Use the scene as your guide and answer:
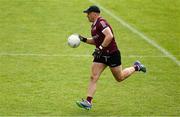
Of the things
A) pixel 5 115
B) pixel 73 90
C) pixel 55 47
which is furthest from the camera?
pixel 55 47

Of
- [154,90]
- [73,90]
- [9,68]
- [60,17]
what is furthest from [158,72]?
[60,17]

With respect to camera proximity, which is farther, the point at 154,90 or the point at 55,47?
the point at 55,47

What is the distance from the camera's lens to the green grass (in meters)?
14.7

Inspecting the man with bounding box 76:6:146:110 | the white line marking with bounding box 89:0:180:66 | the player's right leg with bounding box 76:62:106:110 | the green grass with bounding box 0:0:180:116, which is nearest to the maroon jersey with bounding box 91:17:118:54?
the man with bounding box 76:6:146:110

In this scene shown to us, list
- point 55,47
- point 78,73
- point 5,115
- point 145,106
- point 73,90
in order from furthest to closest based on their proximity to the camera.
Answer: point 55,47 < point 78,73 < point 73,90 < point 145,106 < point 5,115

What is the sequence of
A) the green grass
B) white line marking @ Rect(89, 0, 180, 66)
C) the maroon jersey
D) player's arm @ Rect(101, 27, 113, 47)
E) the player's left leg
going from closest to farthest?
player's arm @ Rect(101, 27, 113, 47) → the maroon jersey → the player's left leg → the green grass → white line marking @ Rect(89, 0, 180, 66)

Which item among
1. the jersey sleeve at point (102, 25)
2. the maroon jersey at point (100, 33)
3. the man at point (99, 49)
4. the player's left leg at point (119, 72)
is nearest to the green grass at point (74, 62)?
the man at point (99, 49)

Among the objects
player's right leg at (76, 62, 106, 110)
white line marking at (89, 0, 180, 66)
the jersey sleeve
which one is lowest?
white line marking at (89, 0, 180, 66)

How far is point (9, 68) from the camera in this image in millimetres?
17781

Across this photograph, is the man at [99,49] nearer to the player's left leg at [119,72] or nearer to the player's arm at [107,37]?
the player's arm at [107,37]

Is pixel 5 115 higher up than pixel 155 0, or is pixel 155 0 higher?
pixel 5 115

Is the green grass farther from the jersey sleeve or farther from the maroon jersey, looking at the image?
the jersey sleeve

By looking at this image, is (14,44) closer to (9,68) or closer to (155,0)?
(9,68)

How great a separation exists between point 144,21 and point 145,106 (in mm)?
9812
